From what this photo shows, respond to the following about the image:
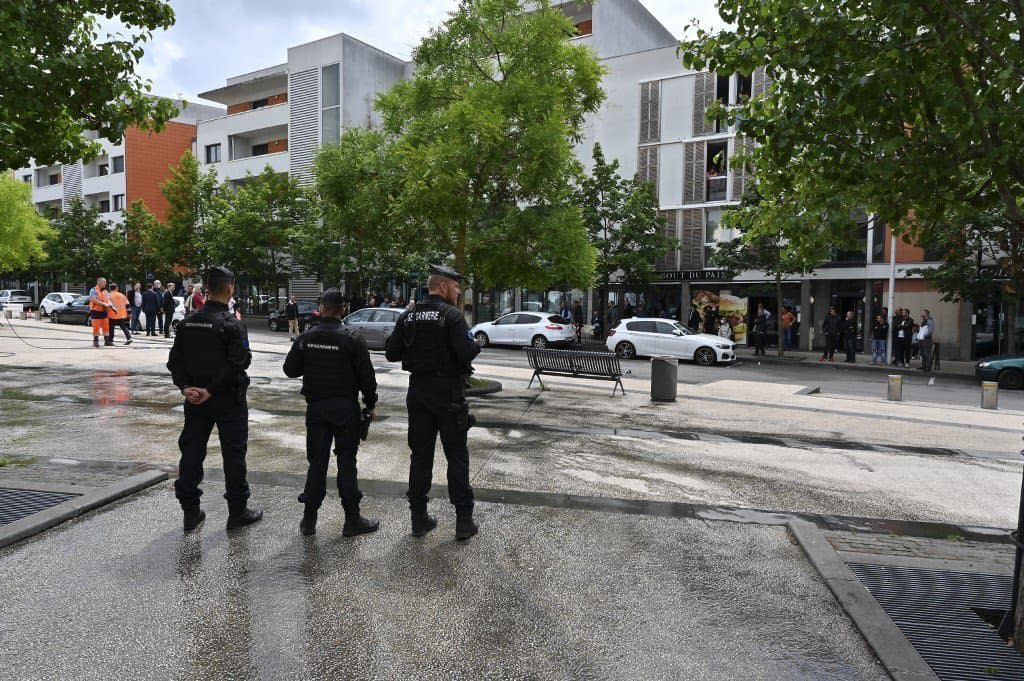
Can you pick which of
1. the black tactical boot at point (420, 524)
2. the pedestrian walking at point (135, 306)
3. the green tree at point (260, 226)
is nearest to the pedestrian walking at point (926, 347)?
the black tactical boot at point (420, 524)

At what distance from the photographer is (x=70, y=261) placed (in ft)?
156

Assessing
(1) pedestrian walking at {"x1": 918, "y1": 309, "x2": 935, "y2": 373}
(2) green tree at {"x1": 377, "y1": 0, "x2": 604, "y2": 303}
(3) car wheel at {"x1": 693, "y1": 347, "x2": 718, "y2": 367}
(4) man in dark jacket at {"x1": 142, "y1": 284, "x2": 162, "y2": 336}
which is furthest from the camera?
(4) man in dark jacket at {"x1": 142, "y1": 284, "x2": 162, "y2": 336}

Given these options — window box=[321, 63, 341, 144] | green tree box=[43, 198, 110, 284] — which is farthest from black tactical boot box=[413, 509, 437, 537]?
green tree box=[43, 198, 110, 284]

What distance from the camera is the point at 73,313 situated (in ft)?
107

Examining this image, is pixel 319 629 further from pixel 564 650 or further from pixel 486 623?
pixel 564 650

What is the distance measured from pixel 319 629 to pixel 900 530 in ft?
14.7

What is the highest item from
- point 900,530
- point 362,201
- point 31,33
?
point 31,33

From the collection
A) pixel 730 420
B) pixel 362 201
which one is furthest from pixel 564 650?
pixel 362 201

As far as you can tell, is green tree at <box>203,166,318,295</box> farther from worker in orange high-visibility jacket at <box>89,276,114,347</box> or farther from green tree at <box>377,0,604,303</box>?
green tree at <box>377,0,604,303</box>

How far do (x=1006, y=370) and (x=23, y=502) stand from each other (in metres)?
20.6

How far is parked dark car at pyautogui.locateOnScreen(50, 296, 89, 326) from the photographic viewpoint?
32.6 meters

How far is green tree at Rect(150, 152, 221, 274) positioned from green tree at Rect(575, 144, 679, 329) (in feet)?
70.3

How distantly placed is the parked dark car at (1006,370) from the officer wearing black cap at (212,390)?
63.5ft

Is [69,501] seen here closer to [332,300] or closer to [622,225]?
[332,300]
